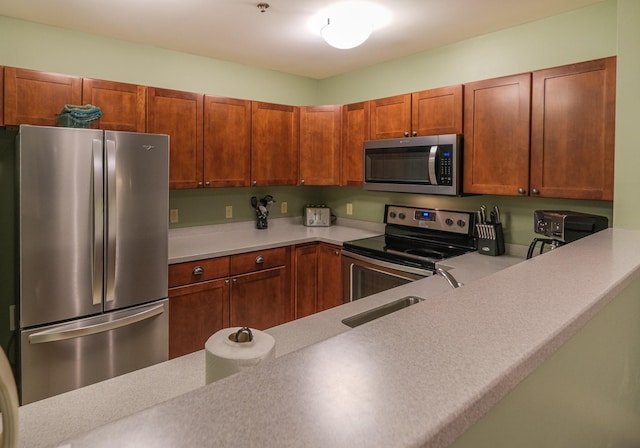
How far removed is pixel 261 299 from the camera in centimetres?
324

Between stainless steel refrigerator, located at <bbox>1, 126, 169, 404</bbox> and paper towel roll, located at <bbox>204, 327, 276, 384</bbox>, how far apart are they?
1726 mm

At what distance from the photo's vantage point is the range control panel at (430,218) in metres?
3.07

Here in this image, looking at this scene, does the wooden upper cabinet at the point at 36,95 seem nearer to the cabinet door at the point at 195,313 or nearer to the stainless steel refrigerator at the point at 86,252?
the stainless steel refrigerator at the point at 86,252

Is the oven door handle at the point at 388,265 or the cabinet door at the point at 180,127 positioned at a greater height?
the cabinet door at the point at 180,127

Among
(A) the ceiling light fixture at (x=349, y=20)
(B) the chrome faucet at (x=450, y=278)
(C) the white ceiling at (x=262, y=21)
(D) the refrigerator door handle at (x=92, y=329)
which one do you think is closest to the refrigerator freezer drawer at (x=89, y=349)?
(D) the refrigerator door handle at (x=92, y=329)

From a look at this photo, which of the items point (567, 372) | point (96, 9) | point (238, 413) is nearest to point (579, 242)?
point (567, 372)

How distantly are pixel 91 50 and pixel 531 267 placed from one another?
3132mm

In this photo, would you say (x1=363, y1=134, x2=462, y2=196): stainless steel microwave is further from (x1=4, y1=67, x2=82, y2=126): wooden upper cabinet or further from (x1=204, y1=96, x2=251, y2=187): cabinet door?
(x1=4, y1=67, x2=82, y2=126): wooden upper cabinet

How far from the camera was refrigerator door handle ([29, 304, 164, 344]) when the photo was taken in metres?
2.16

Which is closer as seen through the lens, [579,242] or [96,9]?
[579,242]

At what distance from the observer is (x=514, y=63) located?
9.27 feet

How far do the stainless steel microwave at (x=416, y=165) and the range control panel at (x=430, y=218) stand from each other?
0.33m

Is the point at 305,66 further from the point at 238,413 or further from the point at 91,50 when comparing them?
the point at 238,413

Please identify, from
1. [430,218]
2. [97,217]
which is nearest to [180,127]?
[97,217]
